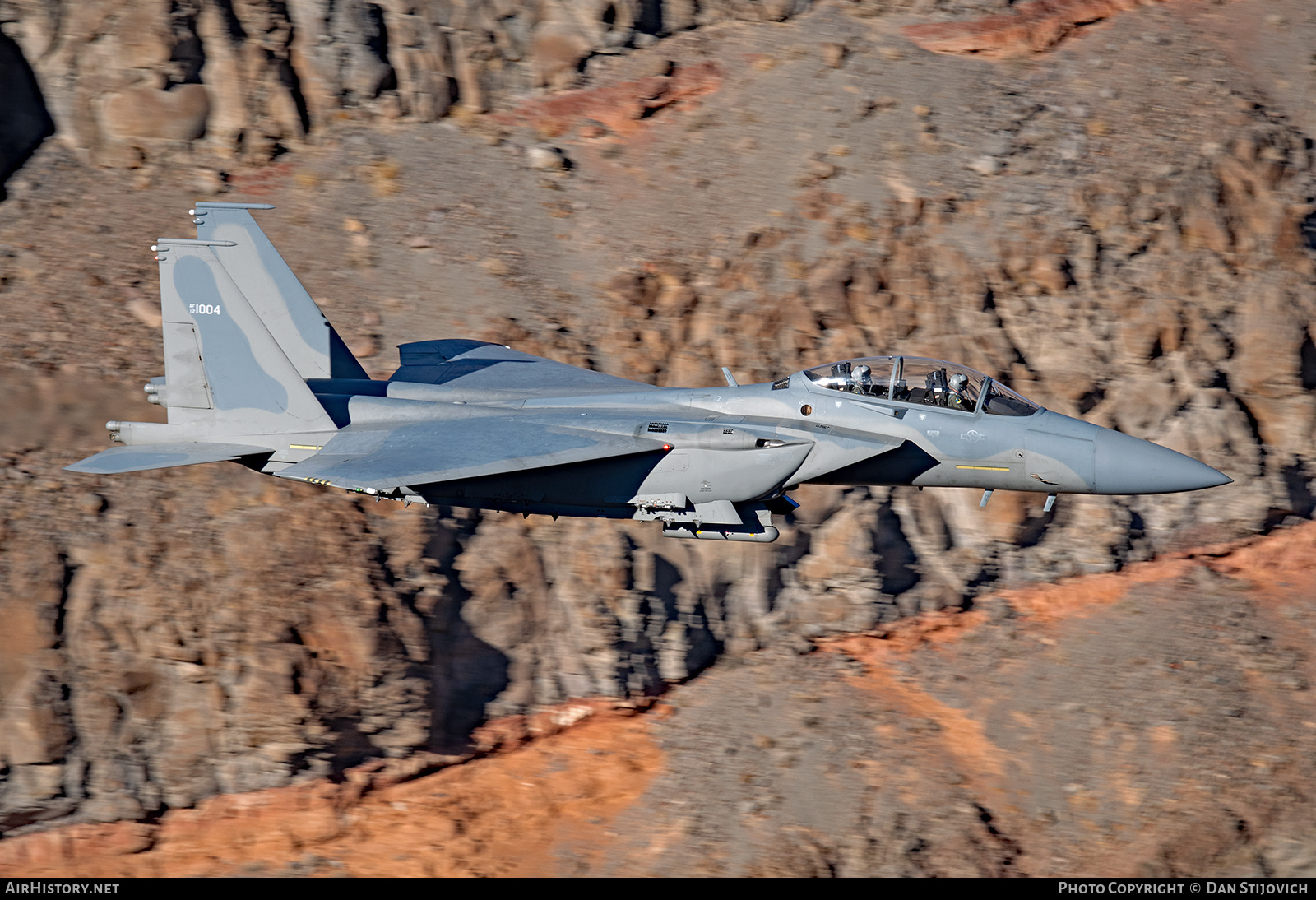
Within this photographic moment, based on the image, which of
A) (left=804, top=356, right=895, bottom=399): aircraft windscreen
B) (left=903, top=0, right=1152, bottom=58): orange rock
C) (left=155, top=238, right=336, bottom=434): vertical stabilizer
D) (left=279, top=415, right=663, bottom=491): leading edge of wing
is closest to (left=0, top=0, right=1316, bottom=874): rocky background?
(left=903, top=0, right=1152, bottom=58): orange rock

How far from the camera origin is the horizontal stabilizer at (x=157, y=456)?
1552 cm

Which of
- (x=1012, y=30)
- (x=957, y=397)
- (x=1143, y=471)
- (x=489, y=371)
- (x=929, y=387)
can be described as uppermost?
(x=1012, y=30)

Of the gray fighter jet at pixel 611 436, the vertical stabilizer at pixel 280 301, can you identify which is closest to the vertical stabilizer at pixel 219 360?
the gray fighter jet at pixel 611 436

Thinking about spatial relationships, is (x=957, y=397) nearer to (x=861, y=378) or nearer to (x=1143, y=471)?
(x=861, y=378)

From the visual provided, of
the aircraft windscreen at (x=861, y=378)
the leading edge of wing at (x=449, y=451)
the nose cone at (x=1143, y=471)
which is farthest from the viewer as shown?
the aircraft windscreen at (x=861, y=378)

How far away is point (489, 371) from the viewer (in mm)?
18469

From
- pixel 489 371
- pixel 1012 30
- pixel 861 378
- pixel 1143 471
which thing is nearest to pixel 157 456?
pixel 489 371

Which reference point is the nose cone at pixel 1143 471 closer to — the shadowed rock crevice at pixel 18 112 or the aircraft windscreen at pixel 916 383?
the aircraft windscreen at pixel 916 383

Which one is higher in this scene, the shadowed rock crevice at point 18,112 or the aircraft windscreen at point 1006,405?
the shadowed rock crevice at point 18,112

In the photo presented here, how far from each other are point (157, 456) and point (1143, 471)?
516 inches

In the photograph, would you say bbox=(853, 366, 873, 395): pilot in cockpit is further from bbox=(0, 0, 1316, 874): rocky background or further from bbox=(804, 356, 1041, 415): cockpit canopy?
bbox=(0, 0, 1316, 874): rocky background

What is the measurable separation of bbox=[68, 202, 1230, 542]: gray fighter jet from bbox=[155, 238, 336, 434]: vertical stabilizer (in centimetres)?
3

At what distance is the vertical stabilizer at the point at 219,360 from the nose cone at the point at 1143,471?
10468 millimetres

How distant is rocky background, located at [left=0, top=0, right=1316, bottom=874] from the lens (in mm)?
19609
